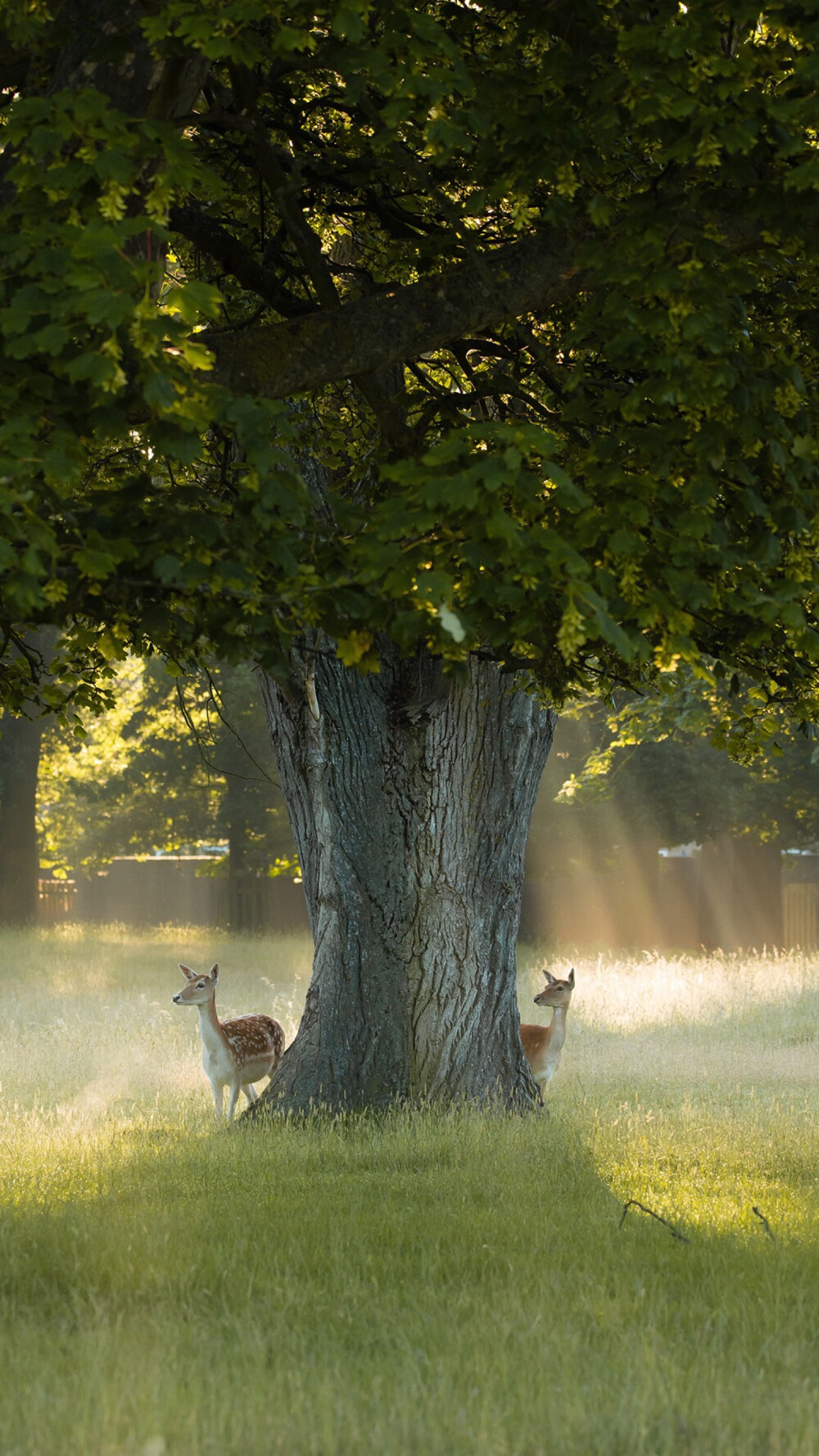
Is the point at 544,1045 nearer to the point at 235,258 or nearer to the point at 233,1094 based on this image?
the point at 233,1094

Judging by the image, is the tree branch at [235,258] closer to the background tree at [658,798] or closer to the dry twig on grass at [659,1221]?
the dry twig on grass at [659,1221]

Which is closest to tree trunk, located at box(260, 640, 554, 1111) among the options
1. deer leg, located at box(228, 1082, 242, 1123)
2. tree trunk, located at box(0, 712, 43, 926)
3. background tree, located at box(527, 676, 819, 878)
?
deer leg, located at box(228, 1082, 242, 1123)

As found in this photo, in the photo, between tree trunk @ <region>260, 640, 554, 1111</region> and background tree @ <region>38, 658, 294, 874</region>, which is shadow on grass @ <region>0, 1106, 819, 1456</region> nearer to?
tree trunk @ <region>260, 640, 554, 1111</region>

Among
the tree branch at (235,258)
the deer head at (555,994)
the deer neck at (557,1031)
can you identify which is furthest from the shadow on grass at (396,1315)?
the tree branch at (235,258)

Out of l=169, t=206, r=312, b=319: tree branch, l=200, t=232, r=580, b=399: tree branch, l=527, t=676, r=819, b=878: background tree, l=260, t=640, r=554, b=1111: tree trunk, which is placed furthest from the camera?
l=527, t=676, r=819, b=878: background tree

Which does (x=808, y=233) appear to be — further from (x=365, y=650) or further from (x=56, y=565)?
(x=56, y=565)

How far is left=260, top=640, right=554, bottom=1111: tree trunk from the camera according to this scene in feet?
31.8

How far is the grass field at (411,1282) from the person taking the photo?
4.57 metres

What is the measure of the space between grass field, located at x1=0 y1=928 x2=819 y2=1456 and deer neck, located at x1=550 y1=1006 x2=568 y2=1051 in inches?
17.9

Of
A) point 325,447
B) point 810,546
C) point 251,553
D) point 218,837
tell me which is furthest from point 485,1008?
point 218,837

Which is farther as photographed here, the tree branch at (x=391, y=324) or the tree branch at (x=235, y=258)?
Result: the tree branch at (x=235, y=258)

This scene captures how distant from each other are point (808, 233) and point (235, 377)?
2501 millimetres

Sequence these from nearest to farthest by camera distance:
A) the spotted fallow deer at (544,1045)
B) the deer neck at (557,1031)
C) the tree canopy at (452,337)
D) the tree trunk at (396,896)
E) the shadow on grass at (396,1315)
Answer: the shadow on grass at (396,1315), the tree canopy at (452,337), the tree trunk at (396,896), the spotted fallow deer at (544,1045), the deer neck at (557,1031)

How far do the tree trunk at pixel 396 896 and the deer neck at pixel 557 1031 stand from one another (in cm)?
197
